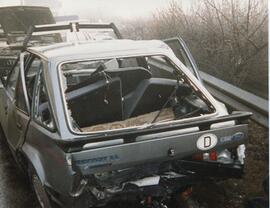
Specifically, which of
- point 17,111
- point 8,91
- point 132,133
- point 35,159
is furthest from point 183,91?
point 8,91

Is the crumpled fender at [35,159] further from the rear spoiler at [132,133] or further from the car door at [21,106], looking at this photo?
the rear spoiler at [132,133]

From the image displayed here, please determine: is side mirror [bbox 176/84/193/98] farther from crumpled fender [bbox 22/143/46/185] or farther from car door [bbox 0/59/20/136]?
car door [bbox 0/59/20/136]

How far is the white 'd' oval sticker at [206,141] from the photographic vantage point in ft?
10.4

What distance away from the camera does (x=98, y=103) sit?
12.8 feet

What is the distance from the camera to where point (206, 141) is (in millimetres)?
3186

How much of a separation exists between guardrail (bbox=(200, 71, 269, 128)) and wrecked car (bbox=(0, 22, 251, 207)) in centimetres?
70

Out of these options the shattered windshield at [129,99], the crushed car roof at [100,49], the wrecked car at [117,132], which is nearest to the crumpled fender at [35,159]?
the wrecked car at [117,132]

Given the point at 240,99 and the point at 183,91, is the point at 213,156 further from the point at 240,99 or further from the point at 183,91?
the point at 240,99

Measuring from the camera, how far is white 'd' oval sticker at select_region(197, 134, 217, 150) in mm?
3162

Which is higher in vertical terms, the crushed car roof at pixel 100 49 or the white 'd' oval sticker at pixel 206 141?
the crushed car roof at pixel 100 49

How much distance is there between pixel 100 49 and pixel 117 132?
1056 mm

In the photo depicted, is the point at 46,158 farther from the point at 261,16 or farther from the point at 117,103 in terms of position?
the point at 261,16

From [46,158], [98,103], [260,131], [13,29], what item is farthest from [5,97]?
[13,29]

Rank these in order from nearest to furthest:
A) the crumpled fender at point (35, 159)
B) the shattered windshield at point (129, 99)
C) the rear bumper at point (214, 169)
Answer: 1. the rear bumper at point (214, 169)
2. the crumpled fender at point (35, 159)
3. the shattered windshield at point (129, 99)
